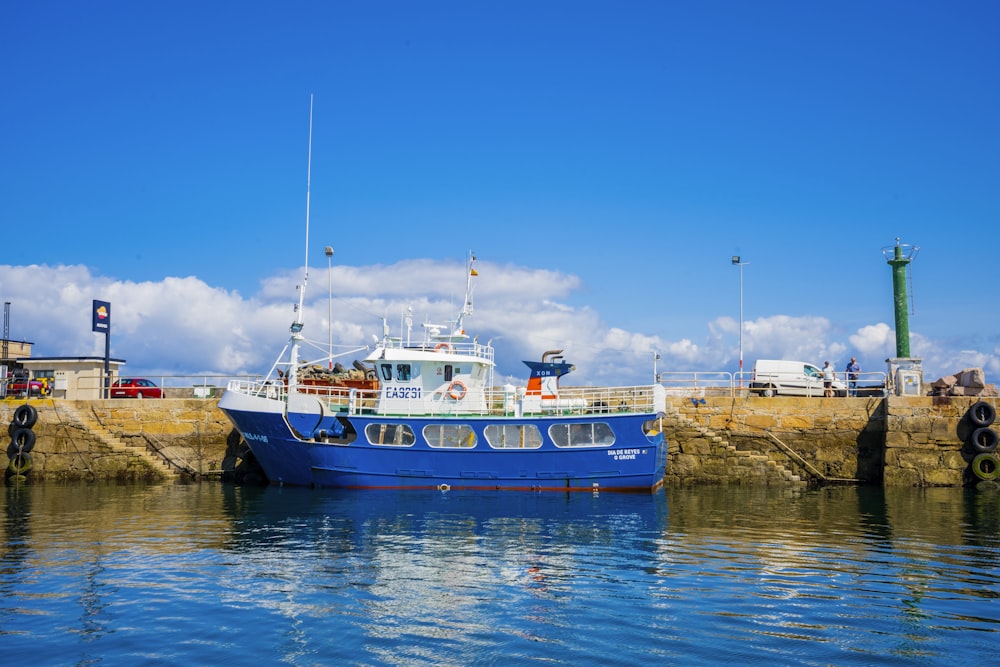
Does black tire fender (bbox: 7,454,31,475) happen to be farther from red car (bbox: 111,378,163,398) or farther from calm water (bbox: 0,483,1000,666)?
calm water (bbox: 0,483,1000,666)

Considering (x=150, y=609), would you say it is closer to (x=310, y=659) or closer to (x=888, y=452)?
(x=310, y=659)

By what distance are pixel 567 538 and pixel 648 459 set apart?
9186 millimetres

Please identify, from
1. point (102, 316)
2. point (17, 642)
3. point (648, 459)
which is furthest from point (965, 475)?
point (102, 316)

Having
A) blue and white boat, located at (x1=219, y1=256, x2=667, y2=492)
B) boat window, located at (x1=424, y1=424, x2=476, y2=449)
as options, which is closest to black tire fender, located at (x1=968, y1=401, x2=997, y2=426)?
blue and white boat, located at (x1=219, y1=256, x2=667, y2=492)

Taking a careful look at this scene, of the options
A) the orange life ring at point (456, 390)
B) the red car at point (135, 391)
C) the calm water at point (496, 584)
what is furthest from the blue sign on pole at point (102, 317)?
the orange life ring at point (456, 390)

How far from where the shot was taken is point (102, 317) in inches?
1451

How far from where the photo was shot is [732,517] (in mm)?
21812

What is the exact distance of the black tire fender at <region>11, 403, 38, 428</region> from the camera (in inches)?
1255

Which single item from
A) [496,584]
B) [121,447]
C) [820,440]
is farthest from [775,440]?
[121,447]

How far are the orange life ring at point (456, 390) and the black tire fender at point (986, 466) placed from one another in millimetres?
18784

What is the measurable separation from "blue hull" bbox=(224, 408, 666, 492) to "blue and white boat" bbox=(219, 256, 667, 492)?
3cm

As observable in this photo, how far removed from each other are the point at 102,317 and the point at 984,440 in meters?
37.0

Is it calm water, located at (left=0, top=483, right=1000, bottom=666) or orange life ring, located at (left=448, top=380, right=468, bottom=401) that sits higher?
orange life ring, located at (left=448, top=380, right=468, bottom=401)

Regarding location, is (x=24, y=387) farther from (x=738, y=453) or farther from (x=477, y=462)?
(x=738, y=453)
